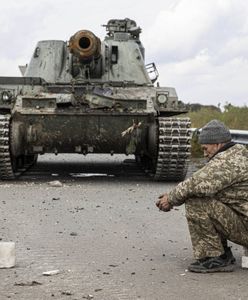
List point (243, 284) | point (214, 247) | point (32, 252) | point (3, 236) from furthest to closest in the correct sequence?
1. point (3, 236)
2. point (32, 252)
3. point (214, 247)
4. point (243, 284)

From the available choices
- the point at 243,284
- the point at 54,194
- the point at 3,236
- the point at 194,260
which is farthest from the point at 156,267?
the point at 54,194

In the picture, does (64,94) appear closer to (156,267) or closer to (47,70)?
(47,70)

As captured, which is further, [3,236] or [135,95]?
[135,95]

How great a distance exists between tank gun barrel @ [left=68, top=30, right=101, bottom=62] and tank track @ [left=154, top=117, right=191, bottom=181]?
2.04 meters

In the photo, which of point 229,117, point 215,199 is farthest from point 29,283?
point 229,117

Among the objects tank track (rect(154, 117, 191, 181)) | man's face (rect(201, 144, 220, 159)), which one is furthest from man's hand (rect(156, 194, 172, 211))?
tank track (rect(154, 117, 191, 181))

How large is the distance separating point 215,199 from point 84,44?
29.4ft

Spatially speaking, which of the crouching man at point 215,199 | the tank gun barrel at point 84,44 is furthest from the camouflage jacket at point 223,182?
the tank gun barrel at point 84,44

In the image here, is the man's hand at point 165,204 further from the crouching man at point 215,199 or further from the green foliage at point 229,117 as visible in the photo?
the green foliage at point 229,117

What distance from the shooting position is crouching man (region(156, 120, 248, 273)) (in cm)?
614

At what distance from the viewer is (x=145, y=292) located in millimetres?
5496

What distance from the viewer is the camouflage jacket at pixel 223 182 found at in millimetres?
6117

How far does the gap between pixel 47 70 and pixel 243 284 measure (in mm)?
10549

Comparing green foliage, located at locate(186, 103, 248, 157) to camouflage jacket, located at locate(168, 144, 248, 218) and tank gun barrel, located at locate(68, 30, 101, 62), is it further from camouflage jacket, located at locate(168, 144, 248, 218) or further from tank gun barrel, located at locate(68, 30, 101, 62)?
camouflage jacket, located at locate(168, 144, 248, 218)
